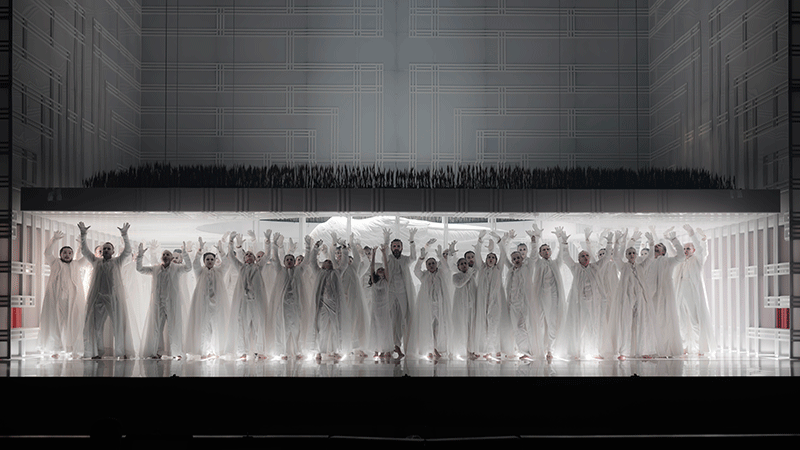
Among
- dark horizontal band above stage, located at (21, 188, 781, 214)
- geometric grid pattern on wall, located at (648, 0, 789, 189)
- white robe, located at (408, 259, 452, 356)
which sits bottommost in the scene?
white robe, located at (408, 259, 452, 356)

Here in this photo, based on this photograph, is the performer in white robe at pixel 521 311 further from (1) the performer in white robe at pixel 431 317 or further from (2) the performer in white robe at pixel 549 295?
(1) the performer in white robe at pixel 431 317

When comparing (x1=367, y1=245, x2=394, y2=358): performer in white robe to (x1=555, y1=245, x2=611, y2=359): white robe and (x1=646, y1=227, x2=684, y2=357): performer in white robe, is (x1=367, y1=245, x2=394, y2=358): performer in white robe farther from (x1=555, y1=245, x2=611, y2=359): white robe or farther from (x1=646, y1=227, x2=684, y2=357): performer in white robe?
(x1=646, y1=227, x2=684, y2=357): performer in white robe

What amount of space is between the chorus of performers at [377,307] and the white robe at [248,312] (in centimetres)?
1

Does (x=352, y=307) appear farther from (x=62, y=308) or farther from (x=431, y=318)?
(x=62, y=308)

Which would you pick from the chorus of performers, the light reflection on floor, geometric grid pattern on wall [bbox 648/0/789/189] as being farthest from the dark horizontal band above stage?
the light reflection on floor

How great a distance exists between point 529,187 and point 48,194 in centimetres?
704

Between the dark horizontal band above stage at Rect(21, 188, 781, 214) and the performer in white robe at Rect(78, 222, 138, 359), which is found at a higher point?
the dark horizontal band above stage at Rect(21, 188, 781, 214)

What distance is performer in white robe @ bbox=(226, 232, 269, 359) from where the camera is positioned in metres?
9.89

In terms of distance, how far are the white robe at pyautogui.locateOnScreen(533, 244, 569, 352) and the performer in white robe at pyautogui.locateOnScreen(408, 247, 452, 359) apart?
1.25 meters

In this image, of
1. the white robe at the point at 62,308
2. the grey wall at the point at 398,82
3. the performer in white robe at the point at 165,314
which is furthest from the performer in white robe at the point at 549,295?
the white robe at the point at 62,308

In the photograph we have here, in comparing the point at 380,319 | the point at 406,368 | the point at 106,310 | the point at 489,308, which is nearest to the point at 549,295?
the point at 489,308

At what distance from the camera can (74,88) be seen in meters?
12.2
